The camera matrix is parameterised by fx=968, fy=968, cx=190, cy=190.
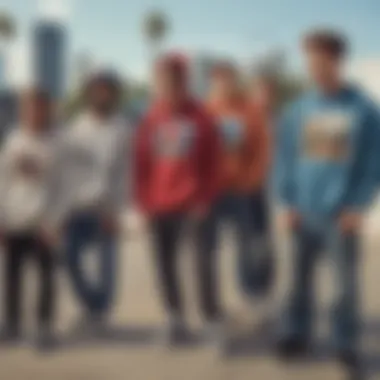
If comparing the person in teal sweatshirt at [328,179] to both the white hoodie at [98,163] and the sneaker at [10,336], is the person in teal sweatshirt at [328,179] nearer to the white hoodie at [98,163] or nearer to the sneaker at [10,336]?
the white hoodie at [98,163]

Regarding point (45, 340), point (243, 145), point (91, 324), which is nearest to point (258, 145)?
point (243, 145)

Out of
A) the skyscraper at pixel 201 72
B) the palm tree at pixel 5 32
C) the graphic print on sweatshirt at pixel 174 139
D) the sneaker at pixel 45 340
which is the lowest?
the sneaker at pixel 45 340

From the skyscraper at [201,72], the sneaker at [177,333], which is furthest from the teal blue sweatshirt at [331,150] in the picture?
the sneaker at [177,333]

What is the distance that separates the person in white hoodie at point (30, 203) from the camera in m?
2.37

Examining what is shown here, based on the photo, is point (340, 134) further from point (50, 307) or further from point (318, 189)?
point (50, 307)

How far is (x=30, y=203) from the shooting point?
2.40 metres

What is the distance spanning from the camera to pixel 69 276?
2.42 metres

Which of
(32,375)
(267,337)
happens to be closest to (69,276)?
(32,375)

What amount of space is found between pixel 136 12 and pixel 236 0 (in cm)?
24

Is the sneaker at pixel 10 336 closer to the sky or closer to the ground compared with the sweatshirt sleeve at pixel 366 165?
closer to the ground

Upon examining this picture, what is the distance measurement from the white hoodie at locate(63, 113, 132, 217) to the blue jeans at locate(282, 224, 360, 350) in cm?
45

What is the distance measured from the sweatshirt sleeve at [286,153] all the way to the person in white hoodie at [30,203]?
1.77 feet

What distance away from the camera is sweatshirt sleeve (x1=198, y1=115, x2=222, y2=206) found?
231 centimetres

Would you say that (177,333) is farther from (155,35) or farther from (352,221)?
(155,35)
